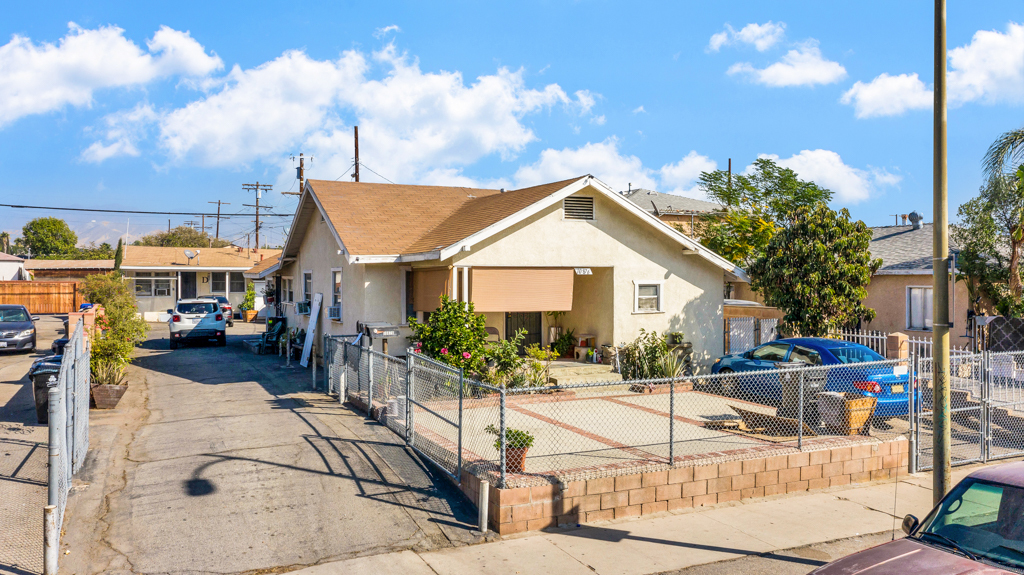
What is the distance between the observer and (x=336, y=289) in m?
17.7

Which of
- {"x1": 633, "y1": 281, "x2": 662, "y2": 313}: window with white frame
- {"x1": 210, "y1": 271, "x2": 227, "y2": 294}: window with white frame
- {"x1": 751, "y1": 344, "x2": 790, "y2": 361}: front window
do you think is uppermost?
{"x1": 210, "y1": 271, "x2": 227, "y2": 294}: window with white frame

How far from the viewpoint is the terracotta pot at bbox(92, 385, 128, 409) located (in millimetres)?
12242

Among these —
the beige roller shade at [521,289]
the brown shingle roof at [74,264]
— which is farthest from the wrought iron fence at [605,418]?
the brown shingle roof at [74,264]

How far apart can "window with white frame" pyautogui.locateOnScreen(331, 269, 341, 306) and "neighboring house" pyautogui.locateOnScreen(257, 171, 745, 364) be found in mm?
43

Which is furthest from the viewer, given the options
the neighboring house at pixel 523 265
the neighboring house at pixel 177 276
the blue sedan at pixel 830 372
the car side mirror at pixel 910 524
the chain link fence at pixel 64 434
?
the neighboring house at pixel 177 276

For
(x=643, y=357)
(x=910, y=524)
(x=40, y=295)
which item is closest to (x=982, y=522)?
(x=910, y=524)

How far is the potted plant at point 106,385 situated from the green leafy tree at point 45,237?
77.1 m

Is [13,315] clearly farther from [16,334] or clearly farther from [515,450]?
[515,450]

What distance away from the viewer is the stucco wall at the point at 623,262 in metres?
15.3

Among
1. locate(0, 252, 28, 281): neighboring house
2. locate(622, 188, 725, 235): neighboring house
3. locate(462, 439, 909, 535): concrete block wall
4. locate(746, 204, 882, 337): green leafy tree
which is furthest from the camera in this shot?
locate(0, 252, 28, 281): neighboring house

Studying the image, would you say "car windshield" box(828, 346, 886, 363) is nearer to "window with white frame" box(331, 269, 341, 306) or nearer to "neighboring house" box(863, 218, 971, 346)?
"neighboring house" box(863, 218, 971, 346)

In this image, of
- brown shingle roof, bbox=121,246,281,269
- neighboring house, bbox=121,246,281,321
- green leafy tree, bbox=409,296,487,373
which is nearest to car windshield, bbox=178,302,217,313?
green leafy tree, bbox=409,296,487,373

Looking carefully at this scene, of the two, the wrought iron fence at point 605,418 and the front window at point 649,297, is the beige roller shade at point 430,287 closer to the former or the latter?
the wrought iron fence at point 605,418

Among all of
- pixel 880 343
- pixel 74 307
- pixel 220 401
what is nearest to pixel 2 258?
pixel 74 307
